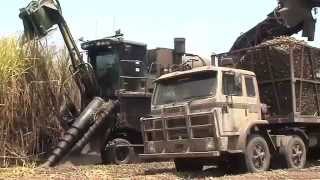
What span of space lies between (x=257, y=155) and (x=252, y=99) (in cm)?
123

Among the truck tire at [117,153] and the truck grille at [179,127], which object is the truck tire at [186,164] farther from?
the truck tire at [117,153]

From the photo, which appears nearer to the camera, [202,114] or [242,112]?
[202,114]

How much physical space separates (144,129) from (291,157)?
328cm

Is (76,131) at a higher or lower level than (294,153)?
higher

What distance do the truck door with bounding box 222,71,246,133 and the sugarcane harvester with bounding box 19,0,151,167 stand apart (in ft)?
14.4

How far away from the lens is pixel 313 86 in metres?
14.7

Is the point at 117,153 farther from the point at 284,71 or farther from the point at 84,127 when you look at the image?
the point at 284,71

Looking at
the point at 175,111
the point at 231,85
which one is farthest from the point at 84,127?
the point at 231,85

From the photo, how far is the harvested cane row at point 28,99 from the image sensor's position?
14664 mm

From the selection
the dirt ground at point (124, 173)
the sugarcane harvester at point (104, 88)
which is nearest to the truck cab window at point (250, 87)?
the dirt ground at point (124, 173)

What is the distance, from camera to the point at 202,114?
41.1 ft

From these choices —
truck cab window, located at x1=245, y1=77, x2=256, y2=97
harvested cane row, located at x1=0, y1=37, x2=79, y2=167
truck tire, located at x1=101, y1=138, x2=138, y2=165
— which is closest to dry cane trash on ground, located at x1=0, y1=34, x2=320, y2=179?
harvested cane row, located at x1=0, y1=37, x2=79, y2=167

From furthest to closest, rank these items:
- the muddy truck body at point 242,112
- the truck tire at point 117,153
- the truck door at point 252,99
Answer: the truck tire at point 117,153
the truck door at point 252,99
the muddy truck body at point 242,112

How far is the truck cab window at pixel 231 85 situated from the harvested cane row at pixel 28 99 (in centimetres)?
490
